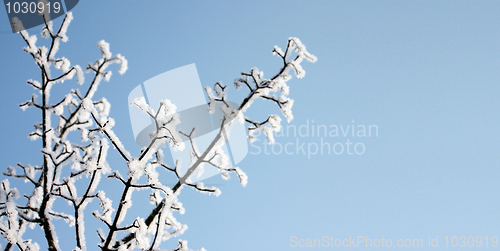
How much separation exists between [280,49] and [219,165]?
115 cm

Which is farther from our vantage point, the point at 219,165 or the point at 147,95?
the point at 147,95

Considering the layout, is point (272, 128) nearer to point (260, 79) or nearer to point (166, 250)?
point (260, 79)

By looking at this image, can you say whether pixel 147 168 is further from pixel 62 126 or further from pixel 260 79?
pixel 62 126

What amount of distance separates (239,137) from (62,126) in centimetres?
207

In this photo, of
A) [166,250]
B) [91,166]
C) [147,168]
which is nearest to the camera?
[91,166]

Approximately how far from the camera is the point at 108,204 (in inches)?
96.9

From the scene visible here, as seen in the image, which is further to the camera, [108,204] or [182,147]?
[108,204]

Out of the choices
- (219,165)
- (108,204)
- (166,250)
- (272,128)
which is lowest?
(166,250)

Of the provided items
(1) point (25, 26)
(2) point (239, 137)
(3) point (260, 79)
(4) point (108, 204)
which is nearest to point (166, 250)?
(4) point (108, 204)

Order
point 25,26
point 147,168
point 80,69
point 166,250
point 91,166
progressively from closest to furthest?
point 91,166 → point 147,168 → point 166,250 → point 25,26 → point 80,69

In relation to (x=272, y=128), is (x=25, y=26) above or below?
above

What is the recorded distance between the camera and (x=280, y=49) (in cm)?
248

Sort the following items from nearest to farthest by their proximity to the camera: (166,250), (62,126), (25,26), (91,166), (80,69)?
1. (91,166)
2. (166,250)
3. (25,26)
4. (80,69)
5. (62,126)

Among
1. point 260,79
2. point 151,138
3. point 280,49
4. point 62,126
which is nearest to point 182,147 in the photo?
point 151,138
